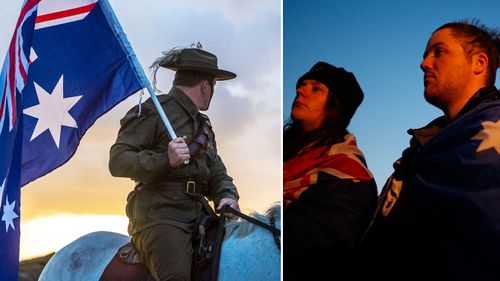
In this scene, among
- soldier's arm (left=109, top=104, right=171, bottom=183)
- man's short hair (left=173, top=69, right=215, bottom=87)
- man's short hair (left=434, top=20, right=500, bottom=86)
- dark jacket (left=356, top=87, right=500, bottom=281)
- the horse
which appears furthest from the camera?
man's short hair (left=173, top=69, right=215, bottom=87)

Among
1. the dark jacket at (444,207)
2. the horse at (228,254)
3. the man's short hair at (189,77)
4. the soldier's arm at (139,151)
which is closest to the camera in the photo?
the dark jacket at (444,207)

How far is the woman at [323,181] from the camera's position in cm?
311

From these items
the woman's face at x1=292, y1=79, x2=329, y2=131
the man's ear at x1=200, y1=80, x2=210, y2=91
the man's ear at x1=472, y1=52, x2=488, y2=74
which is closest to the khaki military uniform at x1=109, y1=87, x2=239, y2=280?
the man's ear at x1=200, y1=80, x2=210, y2=91

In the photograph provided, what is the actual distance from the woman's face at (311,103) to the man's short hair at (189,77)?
0.42 meters

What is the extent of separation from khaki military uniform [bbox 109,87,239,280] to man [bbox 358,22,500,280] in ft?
2.27

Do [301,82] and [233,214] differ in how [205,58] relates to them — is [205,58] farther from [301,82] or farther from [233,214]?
[233,214]

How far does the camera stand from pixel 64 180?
11.5 feet

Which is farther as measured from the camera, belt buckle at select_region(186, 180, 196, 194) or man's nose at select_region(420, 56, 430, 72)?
belt buckle at select_region(186, 180, 196, 194)

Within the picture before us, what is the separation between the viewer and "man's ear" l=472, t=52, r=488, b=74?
2959 millimetres

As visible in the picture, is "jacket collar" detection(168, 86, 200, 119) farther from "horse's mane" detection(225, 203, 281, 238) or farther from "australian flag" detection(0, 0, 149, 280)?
"horse's mane" detection(225, 203, 281, 238)

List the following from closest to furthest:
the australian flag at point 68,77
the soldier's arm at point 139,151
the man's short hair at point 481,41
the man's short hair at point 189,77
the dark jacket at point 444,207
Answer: the dark jacket at point 444,207, the man's short hair at point 481,41, the soldier's arm at point 139,151, the australian flag at point 68,77, the man's short hair at point 189,77

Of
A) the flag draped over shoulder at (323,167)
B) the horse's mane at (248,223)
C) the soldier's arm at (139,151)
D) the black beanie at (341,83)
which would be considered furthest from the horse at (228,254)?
the black beanie at (341,83)

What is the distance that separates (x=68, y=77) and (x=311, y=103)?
994 mm

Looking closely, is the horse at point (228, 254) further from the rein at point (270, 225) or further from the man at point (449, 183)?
the man at point (449, 183)
